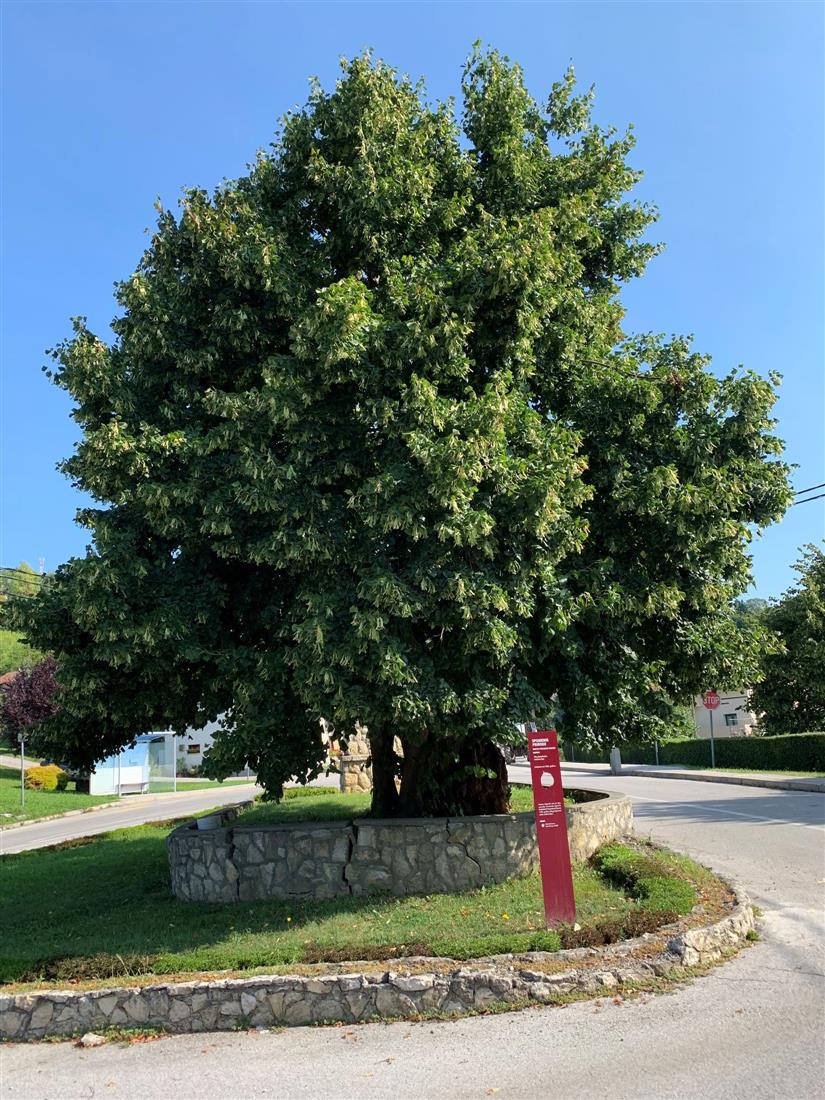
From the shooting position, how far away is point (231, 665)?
9.22 meters

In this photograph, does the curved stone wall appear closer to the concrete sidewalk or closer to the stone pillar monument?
the stone pillar monument

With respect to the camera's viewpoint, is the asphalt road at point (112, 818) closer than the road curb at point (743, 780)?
Yes

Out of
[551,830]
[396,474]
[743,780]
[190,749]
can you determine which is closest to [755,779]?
[743,780]

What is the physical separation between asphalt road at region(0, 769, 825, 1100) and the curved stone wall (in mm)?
3464

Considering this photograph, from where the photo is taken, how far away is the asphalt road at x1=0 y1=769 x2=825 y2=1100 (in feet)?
16.9

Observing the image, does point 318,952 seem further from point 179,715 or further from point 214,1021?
point 179,715

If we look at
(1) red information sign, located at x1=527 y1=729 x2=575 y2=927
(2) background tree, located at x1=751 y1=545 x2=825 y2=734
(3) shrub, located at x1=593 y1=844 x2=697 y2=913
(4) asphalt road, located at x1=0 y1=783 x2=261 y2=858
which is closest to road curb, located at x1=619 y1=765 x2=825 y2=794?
(2) background tree, located at x1=751 y1=545 x2=825 y2=734

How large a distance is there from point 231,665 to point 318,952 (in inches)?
123

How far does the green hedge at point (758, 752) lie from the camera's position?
28.8 m

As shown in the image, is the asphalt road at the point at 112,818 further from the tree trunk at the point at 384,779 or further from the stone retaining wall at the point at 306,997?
the stone retaining wall at the point at 306,997

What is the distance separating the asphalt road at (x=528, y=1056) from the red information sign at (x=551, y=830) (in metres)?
1.49

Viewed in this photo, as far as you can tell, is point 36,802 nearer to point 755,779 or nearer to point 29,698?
point 29,698

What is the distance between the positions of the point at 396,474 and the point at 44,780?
35199mm

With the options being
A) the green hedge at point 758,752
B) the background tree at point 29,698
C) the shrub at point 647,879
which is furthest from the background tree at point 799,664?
the background tree at point 29,698
